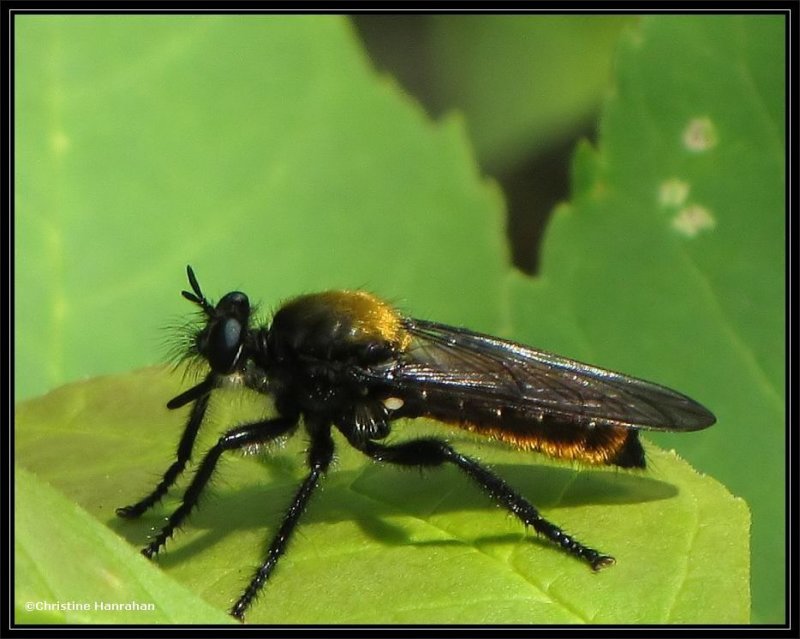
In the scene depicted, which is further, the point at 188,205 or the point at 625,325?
the point at 188,205

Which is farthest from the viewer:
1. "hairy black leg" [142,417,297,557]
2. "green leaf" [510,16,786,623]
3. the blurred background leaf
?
the blurred background leaf

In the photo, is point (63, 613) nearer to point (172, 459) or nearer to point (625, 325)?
point (172, 459)

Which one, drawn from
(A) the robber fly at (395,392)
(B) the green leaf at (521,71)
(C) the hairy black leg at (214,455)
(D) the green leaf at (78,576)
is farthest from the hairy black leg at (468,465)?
(B) the green leaf at (521,71)

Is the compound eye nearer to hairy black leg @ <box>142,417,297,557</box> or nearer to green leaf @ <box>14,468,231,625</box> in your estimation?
hairy black leg @ <box>142,417,297,557</box>

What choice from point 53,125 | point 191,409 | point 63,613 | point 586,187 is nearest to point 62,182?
point 53,125

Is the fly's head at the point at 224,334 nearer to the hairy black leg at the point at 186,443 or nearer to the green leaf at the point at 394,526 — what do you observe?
the hairy black leg at the point at 186,443

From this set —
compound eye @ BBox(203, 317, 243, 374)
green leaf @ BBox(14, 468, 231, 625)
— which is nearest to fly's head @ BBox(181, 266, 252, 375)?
compound eye @ BBox(203, 317, 243, 374)
